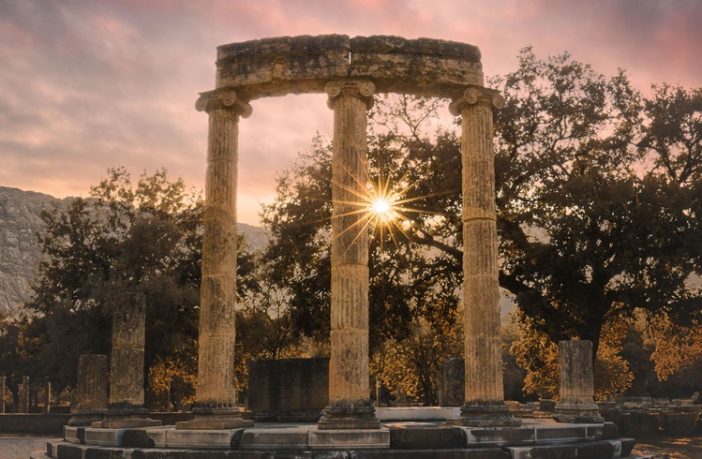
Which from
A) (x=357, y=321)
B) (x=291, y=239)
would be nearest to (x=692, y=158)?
(x=291, y=239)

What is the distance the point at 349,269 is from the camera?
17.3 meters

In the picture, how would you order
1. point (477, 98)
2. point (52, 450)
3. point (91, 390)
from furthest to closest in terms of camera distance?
point (91, 390), point (52, 450), point (477, 98)

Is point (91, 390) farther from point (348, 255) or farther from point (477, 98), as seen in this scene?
point (477, 98)

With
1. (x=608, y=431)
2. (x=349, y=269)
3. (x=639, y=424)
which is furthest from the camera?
(x=639, y=424)

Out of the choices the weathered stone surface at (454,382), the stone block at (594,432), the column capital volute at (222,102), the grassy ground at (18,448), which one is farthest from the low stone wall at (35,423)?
the stone block at (594,432)

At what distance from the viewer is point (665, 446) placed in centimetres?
3102

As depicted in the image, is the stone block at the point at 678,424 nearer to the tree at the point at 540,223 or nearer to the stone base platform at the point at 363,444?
the tree at the point at 540,223

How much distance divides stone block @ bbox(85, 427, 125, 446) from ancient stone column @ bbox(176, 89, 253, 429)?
161 centimetres

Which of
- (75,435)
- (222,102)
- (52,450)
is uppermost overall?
(222,102)

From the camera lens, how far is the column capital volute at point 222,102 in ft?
60.8

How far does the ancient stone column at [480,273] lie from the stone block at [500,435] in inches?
19.1

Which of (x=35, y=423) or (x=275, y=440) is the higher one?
(x=275, y=440)

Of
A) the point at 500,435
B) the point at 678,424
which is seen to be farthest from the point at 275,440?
the point at 678,424

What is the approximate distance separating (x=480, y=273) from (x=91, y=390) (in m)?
15.3
